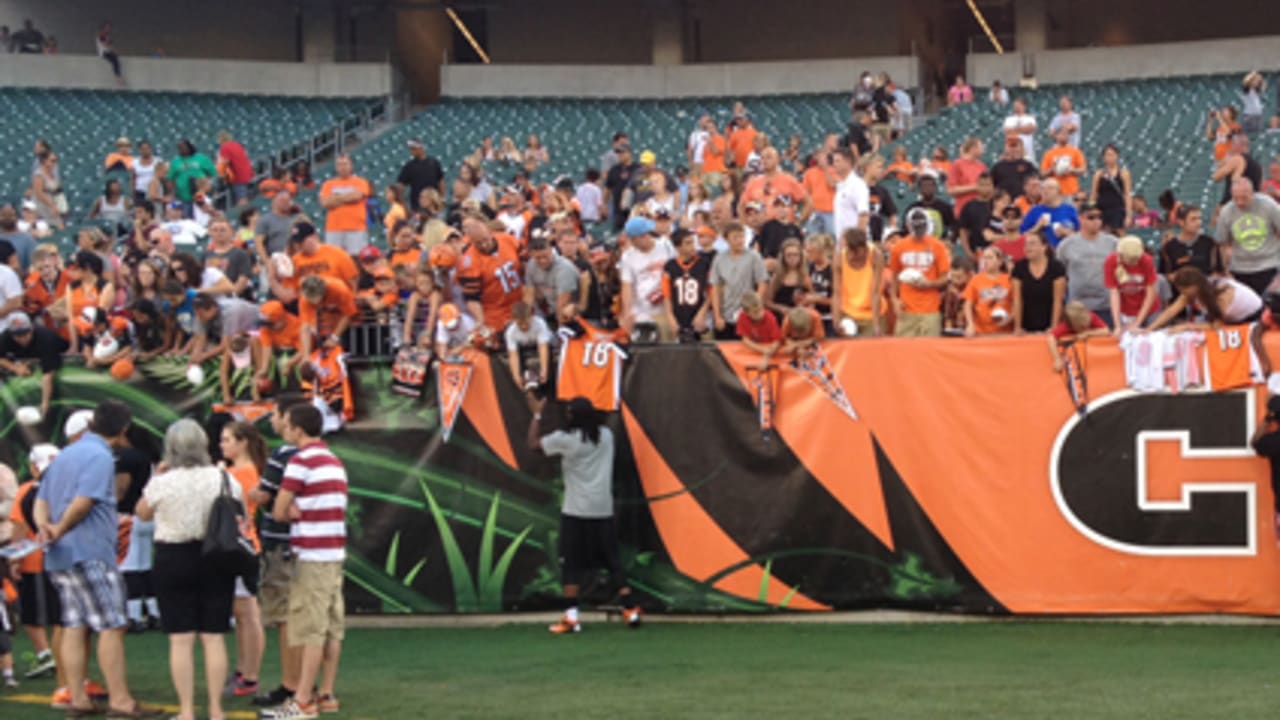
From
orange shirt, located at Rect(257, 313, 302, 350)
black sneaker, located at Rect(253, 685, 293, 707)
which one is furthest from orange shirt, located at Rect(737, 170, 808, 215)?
black sneaker, located at Rect(253, 685, 293, 707)

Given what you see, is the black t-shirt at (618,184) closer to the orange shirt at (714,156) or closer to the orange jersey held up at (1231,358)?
the orange shirt at (714,156)

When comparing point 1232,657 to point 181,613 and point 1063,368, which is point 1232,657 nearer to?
point 1063,368

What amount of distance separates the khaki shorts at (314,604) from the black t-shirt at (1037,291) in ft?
19.1

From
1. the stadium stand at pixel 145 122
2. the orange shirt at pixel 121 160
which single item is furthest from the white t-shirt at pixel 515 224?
the stadium stand at pixel 145 122

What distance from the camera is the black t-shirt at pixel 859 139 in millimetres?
22344

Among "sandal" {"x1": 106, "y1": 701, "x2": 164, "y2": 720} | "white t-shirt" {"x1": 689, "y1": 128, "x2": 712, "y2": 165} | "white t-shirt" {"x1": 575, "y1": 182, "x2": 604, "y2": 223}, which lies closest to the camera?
"sandal" {"x1": 106, "y1": 701, "x2": 164, "y2": 720}

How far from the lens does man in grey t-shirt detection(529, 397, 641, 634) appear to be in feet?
40.2

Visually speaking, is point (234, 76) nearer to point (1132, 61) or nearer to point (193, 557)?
point (1132, 61)

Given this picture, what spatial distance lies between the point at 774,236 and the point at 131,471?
6217 mm

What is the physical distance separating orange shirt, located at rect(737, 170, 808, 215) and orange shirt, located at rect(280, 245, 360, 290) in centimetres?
378

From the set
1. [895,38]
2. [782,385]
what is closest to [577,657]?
[782,385]

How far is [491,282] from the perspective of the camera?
44.5 ft

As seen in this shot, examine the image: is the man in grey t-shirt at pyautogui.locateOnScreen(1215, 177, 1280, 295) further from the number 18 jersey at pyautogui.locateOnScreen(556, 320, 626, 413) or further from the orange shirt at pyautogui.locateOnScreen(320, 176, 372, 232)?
the orange shirt at pyautogui.locateOnScreen(320, 176, 372, 232)

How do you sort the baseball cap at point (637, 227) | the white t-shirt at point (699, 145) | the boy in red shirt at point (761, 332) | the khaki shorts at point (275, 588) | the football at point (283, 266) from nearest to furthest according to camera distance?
the khaki shorts at point (275, 588) → the boy in red shirt at point (761, 332) → the football at point (283, 266) → the baseball cap at point (637, 227) → the white t-shirt at point (699, 145)
